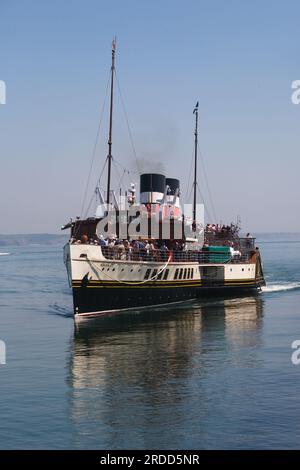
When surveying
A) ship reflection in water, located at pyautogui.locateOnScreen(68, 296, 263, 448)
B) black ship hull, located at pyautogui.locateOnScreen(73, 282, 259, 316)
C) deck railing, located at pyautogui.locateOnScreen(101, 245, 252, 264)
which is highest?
deck railing, located at pyautogui.locateOnScreen(101, 245, 252, 264)

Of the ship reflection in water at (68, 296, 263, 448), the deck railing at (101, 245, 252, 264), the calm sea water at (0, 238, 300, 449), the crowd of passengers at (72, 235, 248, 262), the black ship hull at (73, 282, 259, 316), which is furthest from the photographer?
the deck railing at (101, 245, 252, 264)

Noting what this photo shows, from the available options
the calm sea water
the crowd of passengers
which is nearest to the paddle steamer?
the crowd of passengers

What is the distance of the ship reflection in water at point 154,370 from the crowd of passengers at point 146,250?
456 centimetres

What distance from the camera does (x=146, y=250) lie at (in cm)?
4644

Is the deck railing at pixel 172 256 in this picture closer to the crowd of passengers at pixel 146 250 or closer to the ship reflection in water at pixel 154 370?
the crowd of passengers at pixel 146 250

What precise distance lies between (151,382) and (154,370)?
224 centimetres

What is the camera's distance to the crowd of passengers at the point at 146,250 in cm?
4328

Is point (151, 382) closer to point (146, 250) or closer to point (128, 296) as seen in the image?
point (128, 296)

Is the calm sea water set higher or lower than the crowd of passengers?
lower

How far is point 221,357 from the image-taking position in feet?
95.9

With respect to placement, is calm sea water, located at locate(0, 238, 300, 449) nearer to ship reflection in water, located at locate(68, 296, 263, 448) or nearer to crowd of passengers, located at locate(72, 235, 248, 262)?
ship reflection in water, located at locate(68, 296, 263, 448)

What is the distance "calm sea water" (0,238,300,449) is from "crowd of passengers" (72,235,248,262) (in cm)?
472

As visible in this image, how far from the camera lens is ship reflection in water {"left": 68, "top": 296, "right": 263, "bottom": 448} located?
1886 centimetres
